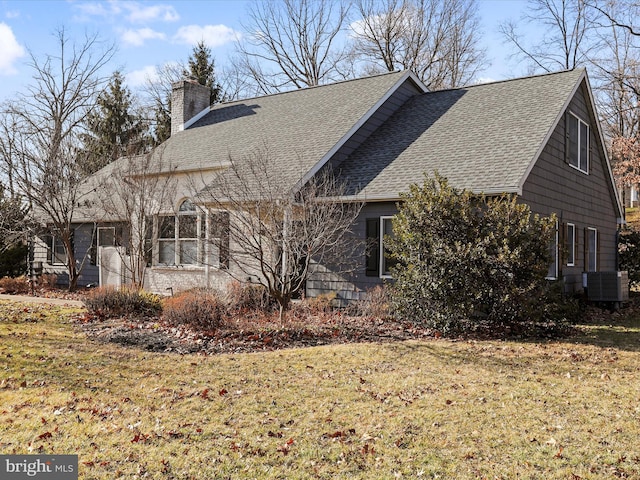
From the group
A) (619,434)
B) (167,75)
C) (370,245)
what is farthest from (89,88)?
(619,434)

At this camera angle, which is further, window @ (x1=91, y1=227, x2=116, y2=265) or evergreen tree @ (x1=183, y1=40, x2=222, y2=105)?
evergreen tree @ (x1=183, y1=40, x2=222, y2=105)

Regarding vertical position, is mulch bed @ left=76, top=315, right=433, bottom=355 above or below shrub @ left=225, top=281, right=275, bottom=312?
below

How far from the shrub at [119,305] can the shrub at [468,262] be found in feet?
17.8

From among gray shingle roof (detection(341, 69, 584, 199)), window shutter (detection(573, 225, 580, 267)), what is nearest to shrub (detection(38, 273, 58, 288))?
gray shingle roof (detection(341, 69, 584, 199))

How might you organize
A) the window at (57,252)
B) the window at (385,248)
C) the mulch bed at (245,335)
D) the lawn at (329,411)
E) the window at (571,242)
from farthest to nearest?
1. the window at (57,252)
2. the window at (571,242)
3. the window at (385,248)
4. the mulch bed at (245,335)
5. the lawn at (329,411)

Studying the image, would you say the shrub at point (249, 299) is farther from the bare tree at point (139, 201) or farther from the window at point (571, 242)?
the window at point (571, 242)

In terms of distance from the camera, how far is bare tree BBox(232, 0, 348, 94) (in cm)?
3375

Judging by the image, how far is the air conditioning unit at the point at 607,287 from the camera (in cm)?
1466

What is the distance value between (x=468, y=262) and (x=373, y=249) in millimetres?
3320

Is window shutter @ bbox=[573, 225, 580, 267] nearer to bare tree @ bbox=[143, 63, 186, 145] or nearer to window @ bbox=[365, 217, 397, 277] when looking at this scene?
window @ bbox=[365, 217, 397, 277]

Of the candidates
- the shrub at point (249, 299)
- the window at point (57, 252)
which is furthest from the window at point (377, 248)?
the window at point (57, 252)

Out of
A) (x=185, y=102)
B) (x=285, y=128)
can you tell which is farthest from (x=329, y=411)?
(x=185, y=102)

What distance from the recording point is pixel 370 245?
1321 cm

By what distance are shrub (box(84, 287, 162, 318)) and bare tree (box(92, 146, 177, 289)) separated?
3.29 metres
